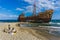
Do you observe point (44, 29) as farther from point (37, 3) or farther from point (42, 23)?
point (37, 3)

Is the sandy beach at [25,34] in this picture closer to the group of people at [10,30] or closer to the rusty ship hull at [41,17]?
the group of people at [10,30]

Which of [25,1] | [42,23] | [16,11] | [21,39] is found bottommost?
[21,39]

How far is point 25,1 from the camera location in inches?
104

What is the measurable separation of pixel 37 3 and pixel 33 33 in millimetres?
507

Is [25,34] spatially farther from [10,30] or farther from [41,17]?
[41,17]

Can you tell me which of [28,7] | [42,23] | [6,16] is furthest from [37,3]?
[6,16]

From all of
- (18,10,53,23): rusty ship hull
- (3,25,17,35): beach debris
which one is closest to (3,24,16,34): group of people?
(3,25,17,35): beach debris

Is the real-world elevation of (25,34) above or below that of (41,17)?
below

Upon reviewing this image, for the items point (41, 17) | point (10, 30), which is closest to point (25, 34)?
point (10, 30)

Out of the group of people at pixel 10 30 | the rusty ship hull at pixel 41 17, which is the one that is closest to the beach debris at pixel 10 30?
the group of people at pixel 10 30

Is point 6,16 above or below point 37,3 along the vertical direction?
below

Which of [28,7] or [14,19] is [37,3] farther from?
[14,19]

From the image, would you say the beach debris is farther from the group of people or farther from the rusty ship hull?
the rusty ship hull

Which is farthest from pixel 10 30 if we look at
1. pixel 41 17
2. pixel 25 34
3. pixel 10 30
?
pixel 41 17
